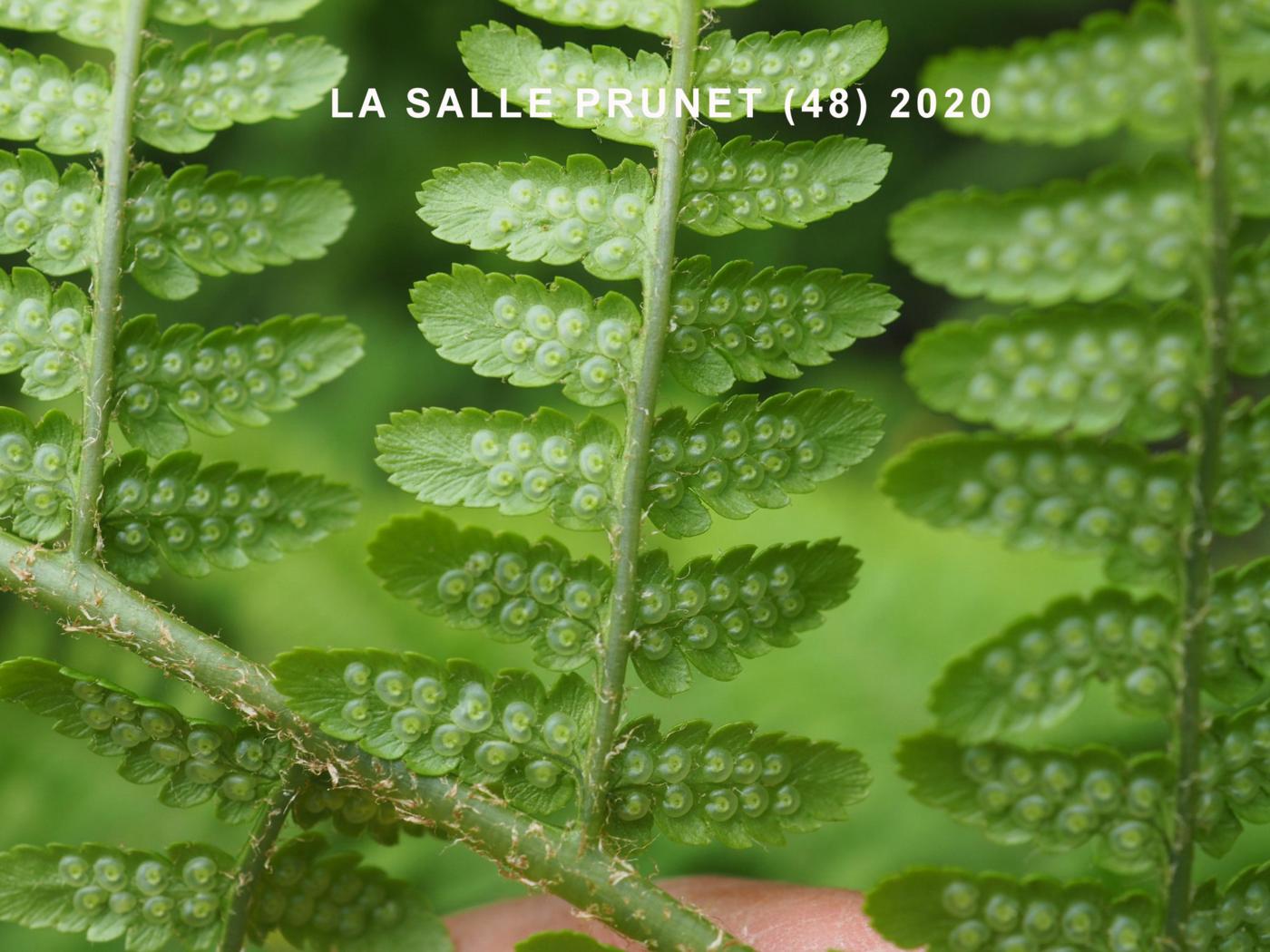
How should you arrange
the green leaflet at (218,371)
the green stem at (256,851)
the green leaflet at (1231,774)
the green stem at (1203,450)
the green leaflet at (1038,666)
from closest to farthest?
the green stem at (1203,450)
the green leaflet at (1038,666)
the green leaflet at (1231,774)
the green stem at (256,851)
the green leaflet at (218,371)

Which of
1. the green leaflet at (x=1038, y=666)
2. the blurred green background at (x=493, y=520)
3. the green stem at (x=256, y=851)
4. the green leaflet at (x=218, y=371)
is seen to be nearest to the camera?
the green leaflet at (x=1038, y=666)

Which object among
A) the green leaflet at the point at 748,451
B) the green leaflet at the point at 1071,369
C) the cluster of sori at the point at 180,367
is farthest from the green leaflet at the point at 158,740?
the green leaflet at the point at 1071,369

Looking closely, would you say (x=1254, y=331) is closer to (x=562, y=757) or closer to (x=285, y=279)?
(x=562, y=757)

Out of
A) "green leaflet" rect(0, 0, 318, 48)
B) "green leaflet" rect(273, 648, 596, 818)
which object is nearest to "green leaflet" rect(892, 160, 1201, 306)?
"green leaflet" rect(273, 648, 596, 818)

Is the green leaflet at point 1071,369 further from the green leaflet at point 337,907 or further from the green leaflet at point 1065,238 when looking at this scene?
the green leaflet at point 337,907

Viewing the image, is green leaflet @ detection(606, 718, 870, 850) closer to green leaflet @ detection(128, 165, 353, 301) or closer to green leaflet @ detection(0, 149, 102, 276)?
green leaflet @ detection(128, 165, 353, 301)

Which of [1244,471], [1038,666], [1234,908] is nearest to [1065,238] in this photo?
[1244,471]

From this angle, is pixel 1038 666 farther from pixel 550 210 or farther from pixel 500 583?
pixel 550 210
